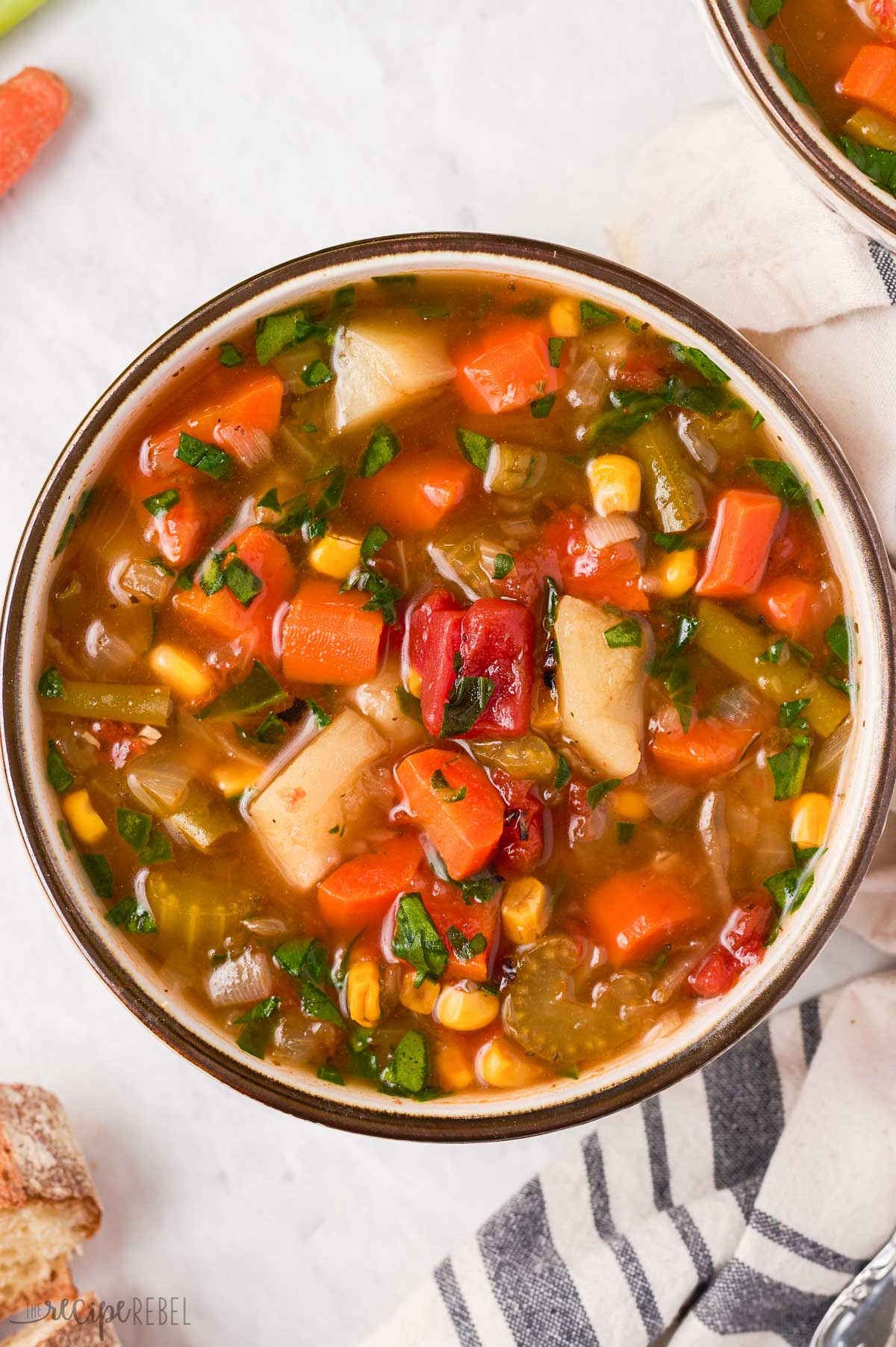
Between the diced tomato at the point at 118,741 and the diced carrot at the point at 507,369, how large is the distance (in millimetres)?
1299

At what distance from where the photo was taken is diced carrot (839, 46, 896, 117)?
317 cm

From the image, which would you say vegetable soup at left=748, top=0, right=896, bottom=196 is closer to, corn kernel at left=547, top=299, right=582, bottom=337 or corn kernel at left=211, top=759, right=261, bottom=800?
corn kernel at left=547, top=299, right=582, bottom=337

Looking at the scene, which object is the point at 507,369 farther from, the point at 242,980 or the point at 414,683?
the point at 242,980

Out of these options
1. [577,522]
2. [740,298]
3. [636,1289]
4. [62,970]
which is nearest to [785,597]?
[577,522]

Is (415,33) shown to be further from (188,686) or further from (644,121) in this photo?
(188,686)

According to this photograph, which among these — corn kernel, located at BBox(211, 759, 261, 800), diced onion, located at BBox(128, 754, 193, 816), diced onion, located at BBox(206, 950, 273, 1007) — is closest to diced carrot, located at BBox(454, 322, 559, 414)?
corn kernel, located at BBox(211, 759, 261, 800)

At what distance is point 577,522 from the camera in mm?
3244

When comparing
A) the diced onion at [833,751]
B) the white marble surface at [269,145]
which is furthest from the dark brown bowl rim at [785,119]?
the diced onion at [833,751]

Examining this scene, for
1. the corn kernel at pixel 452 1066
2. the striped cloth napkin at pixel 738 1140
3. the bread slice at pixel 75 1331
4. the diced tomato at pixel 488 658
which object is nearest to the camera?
the diced tomato at pixel 488 658

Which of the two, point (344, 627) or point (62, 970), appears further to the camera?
point (62, 970)

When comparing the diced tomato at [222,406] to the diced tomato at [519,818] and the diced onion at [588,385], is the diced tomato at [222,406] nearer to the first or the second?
the diced onion at [588,385]

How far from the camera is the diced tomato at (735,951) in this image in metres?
3.36

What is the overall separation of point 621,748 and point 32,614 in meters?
1.60

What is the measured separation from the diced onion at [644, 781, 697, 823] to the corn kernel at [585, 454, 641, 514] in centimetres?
76
